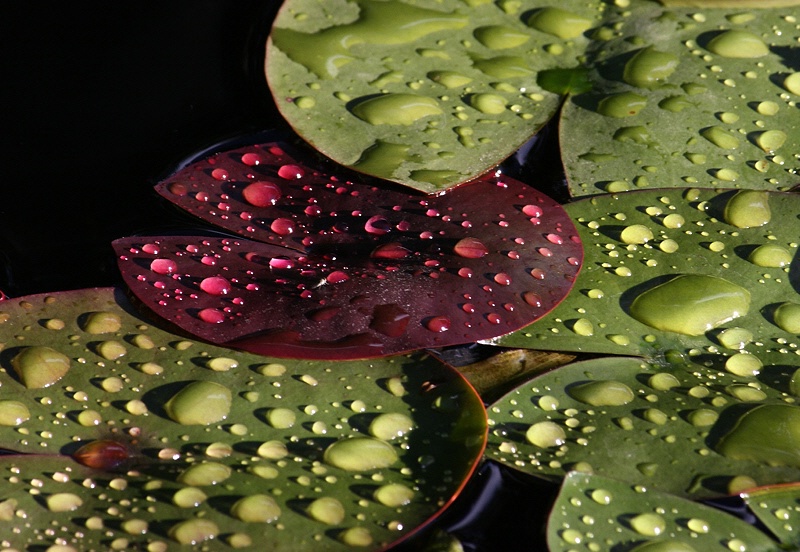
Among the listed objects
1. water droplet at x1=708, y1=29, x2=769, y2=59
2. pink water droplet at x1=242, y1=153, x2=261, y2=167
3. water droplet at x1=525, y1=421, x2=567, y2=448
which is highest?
water droplet at x1=708, y1=29, x2=769, y2=59

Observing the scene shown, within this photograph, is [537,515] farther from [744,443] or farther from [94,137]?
[94,137]

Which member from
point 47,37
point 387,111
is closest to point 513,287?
point 387,111

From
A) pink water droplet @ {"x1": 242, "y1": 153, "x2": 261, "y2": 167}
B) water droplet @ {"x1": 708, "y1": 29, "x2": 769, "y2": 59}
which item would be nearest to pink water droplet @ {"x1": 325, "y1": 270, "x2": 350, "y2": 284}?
pink water droplet @ {"x1": 242, "y1": 153, "x2": 261, "y2": 167}

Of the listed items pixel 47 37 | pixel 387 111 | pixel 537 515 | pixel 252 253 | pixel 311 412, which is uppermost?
pixel 47 37

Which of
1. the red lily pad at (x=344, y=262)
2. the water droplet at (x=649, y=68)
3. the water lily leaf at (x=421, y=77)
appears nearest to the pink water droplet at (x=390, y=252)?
the red lily pad at (x=344, y=262)

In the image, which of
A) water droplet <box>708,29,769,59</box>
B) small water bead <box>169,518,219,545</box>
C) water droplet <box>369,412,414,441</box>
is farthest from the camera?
water droplet <box>708,29,769,59</box>

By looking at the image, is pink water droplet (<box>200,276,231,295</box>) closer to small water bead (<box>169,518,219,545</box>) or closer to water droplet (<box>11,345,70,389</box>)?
water droplet (<box>11,345,70,389</box>)
